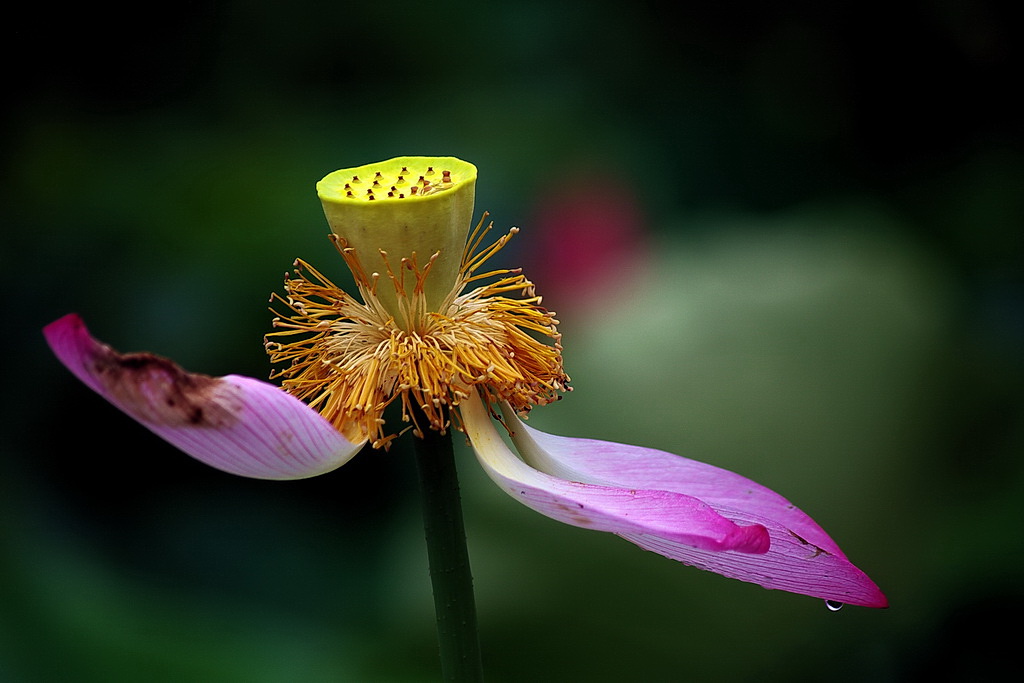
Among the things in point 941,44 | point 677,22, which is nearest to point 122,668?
point 677,22

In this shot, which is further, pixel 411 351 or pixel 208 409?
pixel 411 351

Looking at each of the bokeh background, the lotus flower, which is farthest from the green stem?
the bokeh background

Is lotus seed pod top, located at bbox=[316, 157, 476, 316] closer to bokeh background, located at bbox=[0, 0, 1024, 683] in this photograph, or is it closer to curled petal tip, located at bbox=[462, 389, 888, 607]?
curled petal tip, located at bbox=[462, 389, 888, 607]

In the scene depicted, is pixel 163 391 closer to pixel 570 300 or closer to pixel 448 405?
pixel 448 405

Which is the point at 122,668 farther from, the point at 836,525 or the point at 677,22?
the point at 677,22

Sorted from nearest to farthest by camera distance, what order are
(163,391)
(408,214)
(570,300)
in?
(163,391), (408,214), (570,300)

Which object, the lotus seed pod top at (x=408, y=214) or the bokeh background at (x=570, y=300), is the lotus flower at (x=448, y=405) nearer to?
the lotus seed pod top at (x=408, y=214)

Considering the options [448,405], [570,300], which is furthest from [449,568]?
[570,300]
